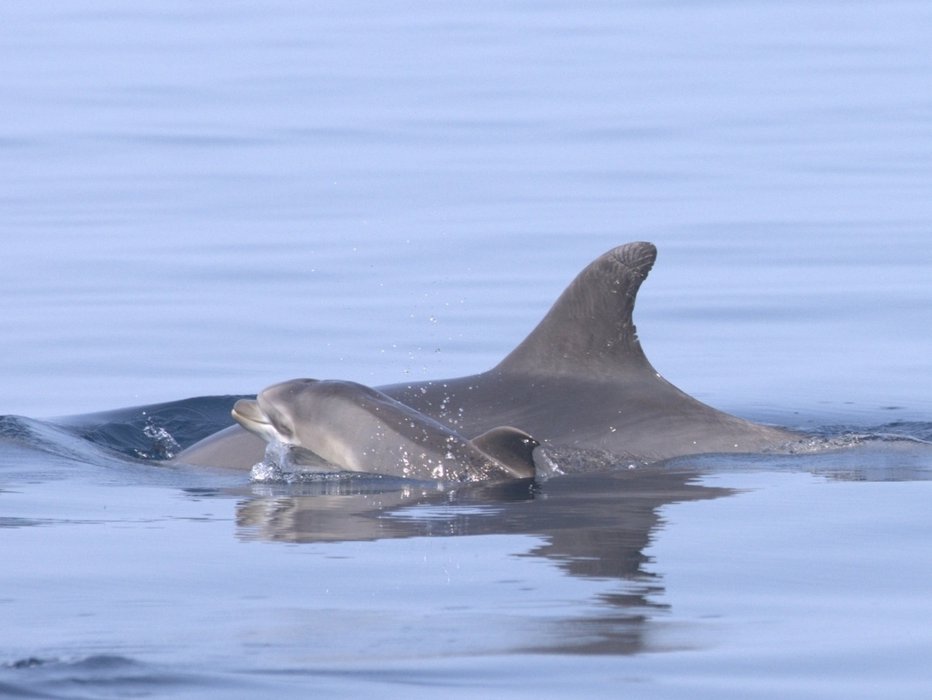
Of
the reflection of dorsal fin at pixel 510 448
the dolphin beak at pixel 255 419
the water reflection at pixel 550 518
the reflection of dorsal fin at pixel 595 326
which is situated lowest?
the water reflection at pixel 550 518

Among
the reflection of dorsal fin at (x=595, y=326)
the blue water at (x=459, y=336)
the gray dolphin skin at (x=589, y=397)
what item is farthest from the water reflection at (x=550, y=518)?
the reflection of dorsal fin at (x=595, y=326)

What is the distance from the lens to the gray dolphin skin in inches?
512

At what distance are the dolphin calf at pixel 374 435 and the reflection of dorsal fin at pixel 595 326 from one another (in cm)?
126

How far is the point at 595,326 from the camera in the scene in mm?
13305

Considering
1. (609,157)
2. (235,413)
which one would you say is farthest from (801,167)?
(235,413)

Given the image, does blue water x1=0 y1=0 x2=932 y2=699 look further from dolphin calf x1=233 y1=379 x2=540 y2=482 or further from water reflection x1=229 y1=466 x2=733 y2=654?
dolphin calf x1=233 y1=379 x2=540 y2=482

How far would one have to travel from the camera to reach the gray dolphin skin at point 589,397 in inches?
512

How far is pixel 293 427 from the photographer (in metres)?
12.5

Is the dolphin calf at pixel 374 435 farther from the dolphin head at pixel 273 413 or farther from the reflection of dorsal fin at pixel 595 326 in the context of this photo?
the reflection of dorsal fin at pixel 595 326

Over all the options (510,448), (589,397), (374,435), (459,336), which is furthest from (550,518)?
(459,336)

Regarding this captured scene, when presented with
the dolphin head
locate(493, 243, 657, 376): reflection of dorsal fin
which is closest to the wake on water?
the dolphin head

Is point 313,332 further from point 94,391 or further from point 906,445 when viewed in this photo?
point 906,445

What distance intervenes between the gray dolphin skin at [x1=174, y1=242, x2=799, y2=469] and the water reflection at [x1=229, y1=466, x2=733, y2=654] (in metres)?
0.59

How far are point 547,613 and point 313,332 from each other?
10.6m
